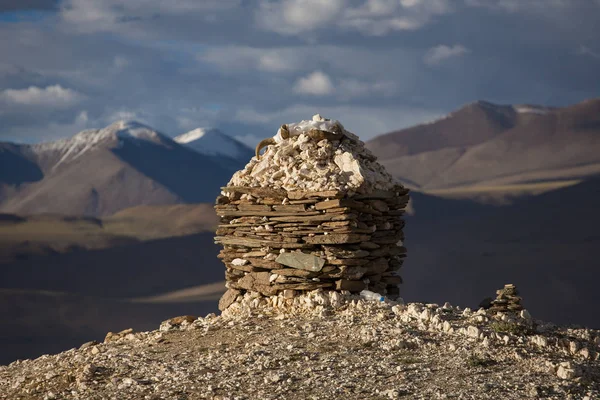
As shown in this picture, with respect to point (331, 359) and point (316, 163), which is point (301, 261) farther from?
point (331, 359)

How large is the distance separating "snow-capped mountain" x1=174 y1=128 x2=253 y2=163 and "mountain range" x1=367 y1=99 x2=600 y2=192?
80.2 feet

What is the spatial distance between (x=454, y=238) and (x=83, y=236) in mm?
29517

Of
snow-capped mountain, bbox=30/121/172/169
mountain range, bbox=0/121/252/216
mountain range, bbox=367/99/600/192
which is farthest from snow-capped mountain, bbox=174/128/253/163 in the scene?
mountain range, bbox=367/99/600/192

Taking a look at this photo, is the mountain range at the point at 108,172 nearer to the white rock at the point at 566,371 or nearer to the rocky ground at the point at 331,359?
the rocky ground at the point at 331,359

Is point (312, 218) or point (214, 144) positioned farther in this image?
point (214, 144)

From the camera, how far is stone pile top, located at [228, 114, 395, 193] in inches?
440

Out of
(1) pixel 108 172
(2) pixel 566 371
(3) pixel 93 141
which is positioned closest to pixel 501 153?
(1) pixel 108 172

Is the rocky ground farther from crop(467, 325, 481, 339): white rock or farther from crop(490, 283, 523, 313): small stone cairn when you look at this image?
crop(490, 283, 523, 313): small stone cairn

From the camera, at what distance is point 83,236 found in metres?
75.8

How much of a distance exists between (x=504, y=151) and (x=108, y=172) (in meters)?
56.4

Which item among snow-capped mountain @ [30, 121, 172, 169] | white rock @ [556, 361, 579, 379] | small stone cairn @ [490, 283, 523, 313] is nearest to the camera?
white rock @ [556, 361, 579, 379]

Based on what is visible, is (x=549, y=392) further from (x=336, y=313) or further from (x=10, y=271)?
(x=10, y=271)

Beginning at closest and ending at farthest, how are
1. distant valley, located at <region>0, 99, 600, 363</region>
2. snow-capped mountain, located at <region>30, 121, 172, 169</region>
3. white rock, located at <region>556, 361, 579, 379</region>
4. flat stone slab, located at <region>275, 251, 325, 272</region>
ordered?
white rock, located at <region>556, 361, 579, 379</region>, flat stone slab, located at <region>275, 251, 325, 272</region>, distant valley, located at <region>0, 99, 600, 363</region>, snow-capped mountain, located at <region>30, 121, 172, 169</region>

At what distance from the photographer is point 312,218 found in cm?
1095
